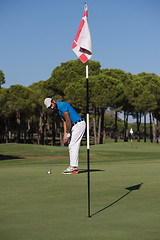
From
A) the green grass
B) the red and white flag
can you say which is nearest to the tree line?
the green grass

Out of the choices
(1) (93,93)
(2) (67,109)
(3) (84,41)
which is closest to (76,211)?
(3) (84,41)

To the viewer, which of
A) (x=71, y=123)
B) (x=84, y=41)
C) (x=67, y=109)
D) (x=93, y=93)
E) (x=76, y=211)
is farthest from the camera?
(x=93, y=93)

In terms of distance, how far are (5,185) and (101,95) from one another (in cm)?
5238

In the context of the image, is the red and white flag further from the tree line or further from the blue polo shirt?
the tree line

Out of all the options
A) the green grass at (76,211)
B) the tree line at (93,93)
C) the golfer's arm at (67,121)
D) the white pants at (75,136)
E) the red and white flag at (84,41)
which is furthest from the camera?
the tree line at (93,93)

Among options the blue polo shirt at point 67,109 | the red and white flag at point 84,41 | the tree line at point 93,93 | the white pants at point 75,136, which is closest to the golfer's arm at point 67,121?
the blue polo shirt at point 67,109

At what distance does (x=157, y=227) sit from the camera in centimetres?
532

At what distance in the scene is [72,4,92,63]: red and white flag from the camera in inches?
298

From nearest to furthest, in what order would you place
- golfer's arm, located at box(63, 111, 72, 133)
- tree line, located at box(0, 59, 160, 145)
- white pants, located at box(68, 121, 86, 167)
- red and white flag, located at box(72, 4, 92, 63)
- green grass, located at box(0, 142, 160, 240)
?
green grass, located at box(0, 142, 160, 240)
red and white flag, located at box(72, 4, 92, 63)
golfer's arm, located at box(63, 111, 72, 133)
white pants, located at box(68, 121, 86, 167)
tree line, located at box(0, 59, 160, 145)

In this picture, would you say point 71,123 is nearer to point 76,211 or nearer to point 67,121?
point 67,121

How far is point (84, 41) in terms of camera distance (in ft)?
24.9

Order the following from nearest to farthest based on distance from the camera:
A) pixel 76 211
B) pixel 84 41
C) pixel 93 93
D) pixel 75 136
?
pixel 76 211, pixel 84 41, pixel 75 136, pixel 93 93

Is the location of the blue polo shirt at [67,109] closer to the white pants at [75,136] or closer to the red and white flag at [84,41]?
the white pants at [75,136]

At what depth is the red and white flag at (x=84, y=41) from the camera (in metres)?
7.57
